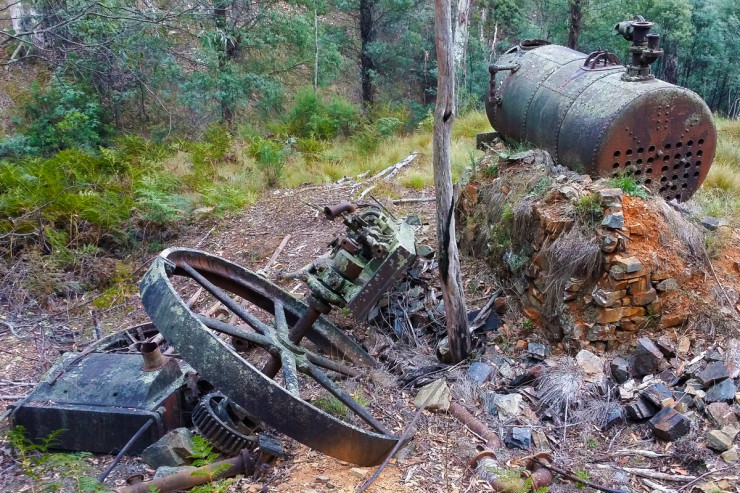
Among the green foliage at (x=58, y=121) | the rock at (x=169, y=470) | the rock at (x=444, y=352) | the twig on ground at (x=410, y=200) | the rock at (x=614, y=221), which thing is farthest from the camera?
the green foliage at (x=58, y=121)

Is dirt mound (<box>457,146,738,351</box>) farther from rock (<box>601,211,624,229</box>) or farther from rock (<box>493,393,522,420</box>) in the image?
rock (<box>493,393,522,420</box>)

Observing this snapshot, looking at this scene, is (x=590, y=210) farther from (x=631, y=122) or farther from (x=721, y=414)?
(x=721, y=414)

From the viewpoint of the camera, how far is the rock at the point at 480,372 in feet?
12.3

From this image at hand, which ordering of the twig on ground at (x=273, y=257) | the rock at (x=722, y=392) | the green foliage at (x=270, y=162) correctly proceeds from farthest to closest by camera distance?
the green foliage at (x=270, y=162)
the twig on ground at (x=273, y=257)
the rock at (x=722, y=392)

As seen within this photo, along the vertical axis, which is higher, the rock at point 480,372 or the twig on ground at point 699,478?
the rock at point 480,372

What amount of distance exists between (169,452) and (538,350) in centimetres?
249

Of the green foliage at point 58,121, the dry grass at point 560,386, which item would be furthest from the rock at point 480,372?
the green foliage at point 58,121

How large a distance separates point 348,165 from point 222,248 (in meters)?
2.99

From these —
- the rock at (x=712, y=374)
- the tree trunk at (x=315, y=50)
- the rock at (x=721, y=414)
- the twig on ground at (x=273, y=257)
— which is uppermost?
the tree trunk at (x=315, y=50)

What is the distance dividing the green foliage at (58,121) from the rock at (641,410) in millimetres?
8888

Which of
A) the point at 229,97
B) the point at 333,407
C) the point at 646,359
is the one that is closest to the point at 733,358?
the point at 646,359

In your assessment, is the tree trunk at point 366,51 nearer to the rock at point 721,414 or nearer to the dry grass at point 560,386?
the dry grass at point 560,386

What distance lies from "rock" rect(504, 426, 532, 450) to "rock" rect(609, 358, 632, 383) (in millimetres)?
792

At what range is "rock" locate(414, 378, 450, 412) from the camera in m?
3.45
